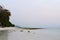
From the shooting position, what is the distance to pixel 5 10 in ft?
190

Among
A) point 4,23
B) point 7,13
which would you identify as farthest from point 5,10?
point 4,23

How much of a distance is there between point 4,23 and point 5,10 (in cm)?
583

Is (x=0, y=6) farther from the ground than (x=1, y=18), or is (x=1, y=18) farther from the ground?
(x=0, y=6)

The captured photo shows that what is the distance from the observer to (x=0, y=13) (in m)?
56.7

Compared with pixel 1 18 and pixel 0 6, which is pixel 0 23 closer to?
pixel 1 18

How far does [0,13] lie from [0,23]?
12.3ft

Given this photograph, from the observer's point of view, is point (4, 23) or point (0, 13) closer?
point (0, 13)

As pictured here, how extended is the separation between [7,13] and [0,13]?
224 centimetres

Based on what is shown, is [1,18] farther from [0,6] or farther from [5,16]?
[0,6]

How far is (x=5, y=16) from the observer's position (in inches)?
2295

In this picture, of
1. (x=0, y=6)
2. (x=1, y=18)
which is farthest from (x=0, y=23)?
(x=0, y=6)

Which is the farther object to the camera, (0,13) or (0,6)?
(0,6)

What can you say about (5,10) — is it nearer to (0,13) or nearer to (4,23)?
(0,13)

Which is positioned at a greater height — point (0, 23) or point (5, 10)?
point (5, 10)
